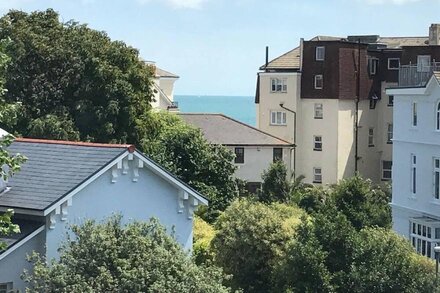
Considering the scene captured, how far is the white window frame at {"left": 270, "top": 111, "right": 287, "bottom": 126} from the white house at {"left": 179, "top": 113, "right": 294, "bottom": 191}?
Result: 3389 mm

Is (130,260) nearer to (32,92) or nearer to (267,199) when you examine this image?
(32,92)

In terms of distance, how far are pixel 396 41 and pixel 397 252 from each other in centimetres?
4637

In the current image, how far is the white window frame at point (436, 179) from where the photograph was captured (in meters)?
37.8

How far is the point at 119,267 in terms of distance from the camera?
19516mm

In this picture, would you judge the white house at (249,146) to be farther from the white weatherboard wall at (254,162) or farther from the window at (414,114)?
the window at (414,114)

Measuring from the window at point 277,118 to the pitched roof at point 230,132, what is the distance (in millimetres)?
3315

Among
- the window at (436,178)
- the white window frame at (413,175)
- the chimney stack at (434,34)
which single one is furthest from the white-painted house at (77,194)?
the chimney stack at (434,34)

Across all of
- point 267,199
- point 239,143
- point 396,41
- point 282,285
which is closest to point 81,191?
point 282,285

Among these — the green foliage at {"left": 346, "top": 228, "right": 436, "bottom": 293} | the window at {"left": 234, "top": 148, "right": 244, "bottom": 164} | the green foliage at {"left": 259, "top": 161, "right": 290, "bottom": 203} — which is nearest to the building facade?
the window at {"left": 234, "top": 148, "right": 244, "bottom": 164}

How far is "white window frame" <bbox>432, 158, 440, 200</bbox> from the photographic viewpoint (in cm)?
3778

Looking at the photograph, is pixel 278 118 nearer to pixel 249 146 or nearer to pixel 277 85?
pixel 277 85

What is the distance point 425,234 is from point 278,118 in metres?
29.1

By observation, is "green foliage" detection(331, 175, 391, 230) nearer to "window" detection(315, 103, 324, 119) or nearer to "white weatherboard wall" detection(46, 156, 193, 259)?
"white weatherboard wall" detection(46, 156, 193, 259)

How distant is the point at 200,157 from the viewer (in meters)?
43.1
